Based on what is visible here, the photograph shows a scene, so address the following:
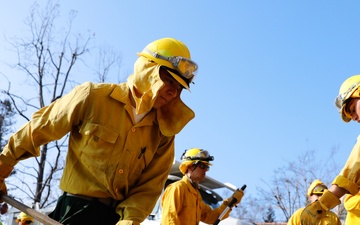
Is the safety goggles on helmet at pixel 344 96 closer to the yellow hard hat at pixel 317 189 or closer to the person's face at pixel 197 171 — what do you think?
the person's face at pixel 197 171

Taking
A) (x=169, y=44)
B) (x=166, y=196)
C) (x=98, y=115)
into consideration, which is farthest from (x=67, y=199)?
(x=166, y=196)

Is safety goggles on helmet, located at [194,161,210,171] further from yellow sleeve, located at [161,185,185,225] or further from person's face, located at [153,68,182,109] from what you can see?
person's face, located at [153,68,182,109]

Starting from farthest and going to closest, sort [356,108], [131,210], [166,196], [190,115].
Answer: [166,196]
[356,108]
[190,115]
[131,210]

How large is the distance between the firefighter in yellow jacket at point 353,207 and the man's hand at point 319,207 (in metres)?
0.27

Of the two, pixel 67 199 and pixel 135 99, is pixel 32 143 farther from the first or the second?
pixel 135 99

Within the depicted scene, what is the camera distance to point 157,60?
12.4ft

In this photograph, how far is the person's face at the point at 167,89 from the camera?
3.74 m

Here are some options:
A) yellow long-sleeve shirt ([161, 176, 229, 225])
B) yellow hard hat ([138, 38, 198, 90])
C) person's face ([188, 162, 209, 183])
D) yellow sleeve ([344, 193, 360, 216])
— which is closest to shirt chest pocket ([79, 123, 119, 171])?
yellow hard hat ([138, 38, 198, 90])

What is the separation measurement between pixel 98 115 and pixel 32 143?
0.50 metres

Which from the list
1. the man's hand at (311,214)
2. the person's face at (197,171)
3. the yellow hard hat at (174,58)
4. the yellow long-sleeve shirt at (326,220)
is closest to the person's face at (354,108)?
the man's hand at (311,214)

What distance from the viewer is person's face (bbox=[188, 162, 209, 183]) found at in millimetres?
7656

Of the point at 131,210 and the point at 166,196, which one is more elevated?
the point at 131,210

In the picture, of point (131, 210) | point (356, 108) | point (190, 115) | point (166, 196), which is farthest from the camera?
point (166, 196)

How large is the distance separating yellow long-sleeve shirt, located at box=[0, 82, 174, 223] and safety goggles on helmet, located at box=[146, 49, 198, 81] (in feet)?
1.17
